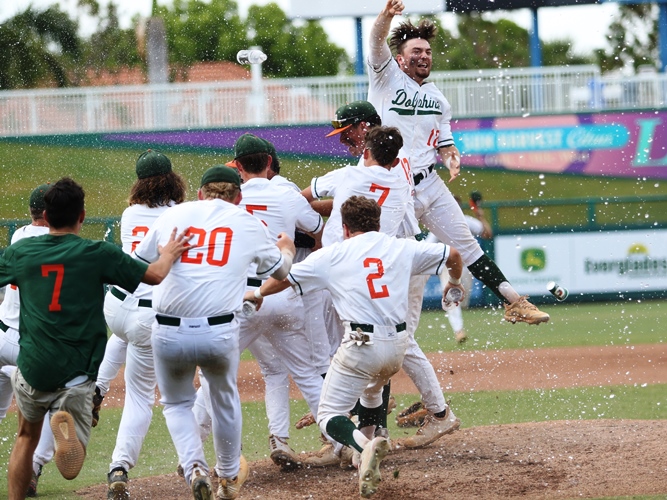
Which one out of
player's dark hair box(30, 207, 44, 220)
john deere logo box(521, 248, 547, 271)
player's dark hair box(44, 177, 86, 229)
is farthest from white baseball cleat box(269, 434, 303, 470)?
john deere logo box(521, 248, 547, 271)

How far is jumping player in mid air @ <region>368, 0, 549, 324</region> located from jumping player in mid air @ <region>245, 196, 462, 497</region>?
1205mm

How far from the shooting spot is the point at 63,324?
4.44 m

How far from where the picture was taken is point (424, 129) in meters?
6.72

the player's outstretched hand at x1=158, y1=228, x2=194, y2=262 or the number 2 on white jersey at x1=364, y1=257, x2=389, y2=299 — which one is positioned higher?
the player's outstretched hand at x1=158, y1=228, x2=194, y2=262

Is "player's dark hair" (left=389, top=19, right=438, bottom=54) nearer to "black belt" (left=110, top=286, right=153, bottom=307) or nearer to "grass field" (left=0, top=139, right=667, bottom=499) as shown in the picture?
"black belt" (left=110, top=286, right=153, bottom=307)

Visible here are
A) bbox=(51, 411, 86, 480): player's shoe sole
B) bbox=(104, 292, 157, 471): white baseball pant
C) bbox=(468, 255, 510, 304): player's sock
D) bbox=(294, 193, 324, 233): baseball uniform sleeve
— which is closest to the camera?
bbox=(51, 411, 86, 480): player's shoe sole

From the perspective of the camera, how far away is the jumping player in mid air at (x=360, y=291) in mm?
5070

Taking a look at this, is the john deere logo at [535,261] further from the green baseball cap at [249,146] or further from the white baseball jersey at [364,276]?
the white baseball jersey at [364,276]

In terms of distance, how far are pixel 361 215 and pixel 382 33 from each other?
1.54 meters

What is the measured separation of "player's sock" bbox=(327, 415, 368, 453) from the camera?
4.84 meters

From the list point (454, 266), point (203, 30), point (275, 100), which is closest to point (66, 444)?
point (454, 266)

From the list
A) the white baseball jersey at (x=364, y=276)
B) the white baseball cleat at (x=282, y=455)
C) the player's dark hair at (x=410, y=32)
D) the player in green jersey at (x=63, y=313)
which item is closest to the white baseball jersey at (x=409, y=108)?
the player's dark hair at (x=410, y=32)

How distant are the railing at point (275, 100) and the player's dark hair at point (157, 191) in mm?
17484

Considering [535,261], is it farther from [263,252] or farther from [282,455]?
[263,252]
